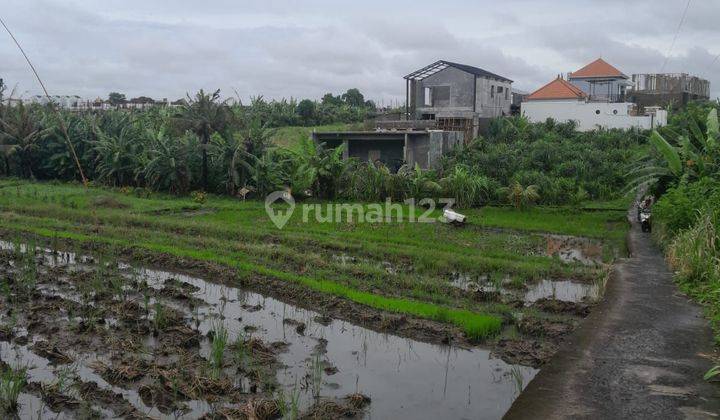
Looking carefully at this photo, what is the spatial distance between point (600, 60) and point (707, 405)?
134 ft

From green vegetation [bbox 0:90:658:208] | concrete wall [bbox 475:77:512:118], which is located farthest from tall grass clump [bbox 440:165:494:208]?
concrete wall [bbox 475:77:512:118]

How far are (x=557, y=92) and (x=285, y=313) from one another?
31646 millimetres


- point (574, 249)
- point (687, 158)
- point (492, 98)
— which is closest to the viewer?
point (574, 249)

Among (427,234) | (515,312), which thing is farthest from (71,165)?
(515,312)

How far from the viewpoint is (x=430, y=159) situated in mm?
24984

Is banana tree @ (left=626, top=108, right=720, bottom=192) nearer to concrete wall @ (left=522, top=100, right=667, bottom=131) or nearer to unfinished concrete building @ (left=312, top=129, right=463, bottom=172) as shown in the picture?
unfinished concrete building @ (left=312, top=129, right=463, bottom=172)

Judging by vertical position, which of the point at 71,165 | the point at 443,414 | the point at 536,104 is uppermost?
the point at 536,104

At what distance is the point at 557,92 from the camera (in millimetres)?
37250

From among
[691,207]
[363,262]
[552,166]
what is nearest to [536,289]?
[363,262]

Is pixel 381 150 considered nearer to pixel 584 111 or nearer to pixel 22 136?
pixel 584 111

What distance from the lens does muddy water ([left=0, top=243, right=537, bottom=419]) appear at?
21.0 ft

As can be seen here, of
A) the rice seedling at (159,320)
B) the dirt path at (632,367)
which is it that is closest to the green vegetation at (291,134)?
the rice seedling at (159,320)

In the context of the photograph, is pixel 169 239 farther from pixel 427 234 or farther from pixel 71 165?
pixel 71 165

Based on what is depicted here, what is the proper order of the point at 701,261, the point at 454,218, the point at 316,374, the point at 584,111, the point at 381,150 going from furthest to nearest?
the point at 584,111
the point at 381,150
the point at 454,218
the point at 701,261
the point at 316,374
